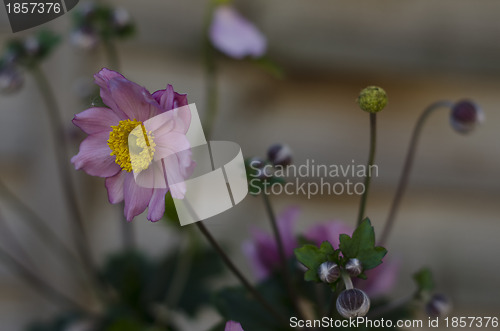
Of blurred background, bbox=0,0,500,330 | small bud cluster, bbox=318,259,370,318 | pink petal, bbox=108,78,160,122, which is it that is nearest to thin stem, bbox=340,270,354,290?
small bud cluster, bbox=318,259,370,318

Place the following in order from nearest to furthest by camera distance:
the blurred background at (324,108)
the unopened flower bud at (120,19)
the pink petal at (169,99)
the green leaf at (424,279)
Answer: the pink petal at (169,99) < the green leaf at (424,279) < the unopened flower bud at (120,19) < the blurred background at (324,108)

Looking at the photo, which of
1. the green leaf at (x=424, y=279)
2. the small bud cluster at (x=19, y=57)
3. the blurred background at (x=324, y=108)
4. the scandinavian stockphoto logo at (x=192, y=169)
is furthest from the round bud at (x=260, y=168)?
the blurred background at (x=324, y=108)

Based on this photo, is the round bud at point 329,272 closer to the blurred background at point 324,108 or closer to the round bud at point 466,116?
the round bud at point 466,116

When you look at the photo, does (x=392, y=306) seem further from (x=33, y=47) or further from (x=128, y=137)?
(x=33, y=47)

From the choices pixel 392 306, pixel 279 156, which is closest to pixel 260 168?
pixel 279 156

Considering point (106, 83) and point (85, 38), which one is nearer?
point (106, 83)

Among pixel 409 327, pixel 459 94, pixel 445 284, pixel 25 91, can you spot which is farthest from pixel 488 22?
pixel 25 91

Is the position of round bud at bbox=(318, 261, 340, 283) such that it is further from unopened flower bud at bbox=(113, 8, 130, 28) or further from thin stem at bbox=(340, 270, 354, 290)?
unopened flower bud at bbox=(113, 8, 130, 28)
